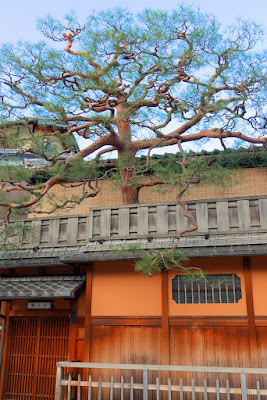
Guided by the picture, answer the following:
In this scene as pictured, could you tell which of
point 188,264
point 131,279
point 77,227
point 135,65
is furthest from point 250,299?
point 135,65

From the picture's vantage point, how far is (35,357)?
9.78 meters

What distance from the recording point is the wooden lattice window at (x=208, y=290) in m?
7.89

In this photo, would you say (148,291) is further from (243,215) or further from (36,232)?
(36,232)

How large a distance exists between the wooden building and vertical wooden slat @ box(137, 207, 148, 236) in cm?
3

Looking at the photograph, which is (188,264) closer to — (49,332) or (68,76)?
(49,332)

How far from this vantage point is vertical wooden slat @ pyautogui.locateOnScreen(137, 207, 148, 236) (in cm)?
893

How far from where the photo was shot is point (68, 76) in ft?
32.0

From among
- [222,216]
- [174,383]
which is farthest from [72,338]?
[222,216]

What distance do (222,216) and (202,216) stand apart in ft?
1.50

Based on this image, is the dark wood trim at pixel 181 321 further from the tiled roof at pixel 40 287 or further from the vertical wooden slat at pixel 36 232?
the vertical wooden slat at pixel 36 232

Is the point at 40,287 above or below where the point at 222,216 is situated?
below

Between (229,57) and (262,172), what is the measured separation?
425 cm

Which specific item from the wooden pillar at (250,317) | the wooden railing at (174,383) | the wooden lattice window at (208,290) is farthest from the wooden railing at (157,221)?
the wooden railing at (174,383)

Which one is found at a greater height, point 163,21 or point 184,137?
point 163,21
